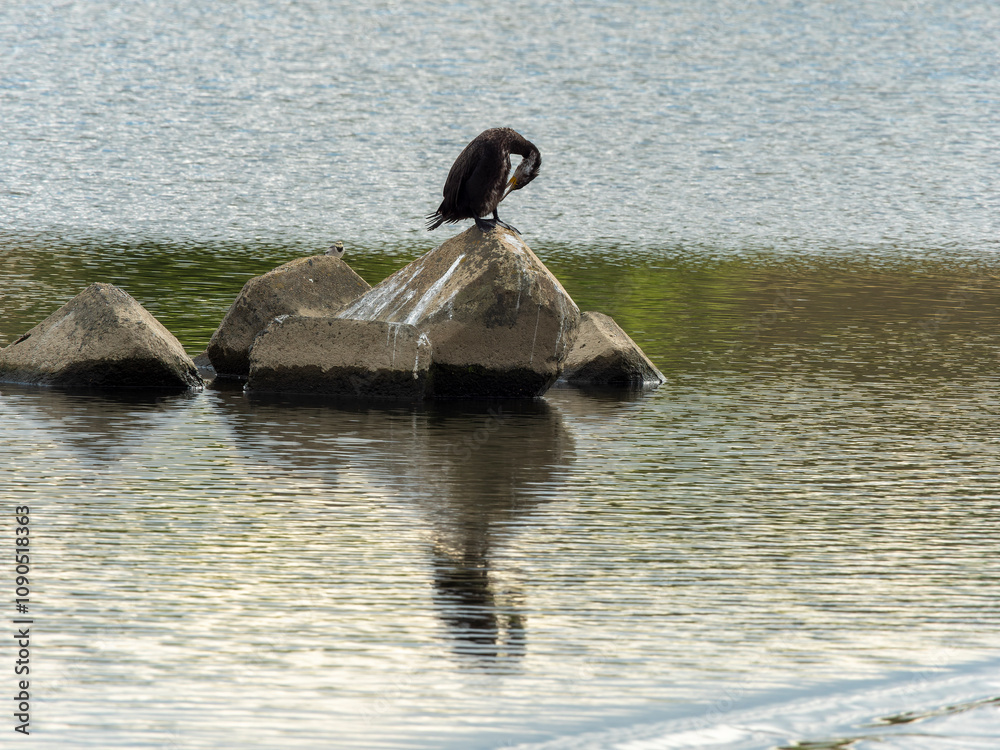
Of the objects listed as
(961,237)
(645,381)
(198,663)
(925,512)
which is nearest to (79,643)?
(198,663)

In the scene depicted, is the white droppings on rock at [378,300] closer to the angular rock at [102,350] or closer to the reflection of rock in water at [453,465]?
the reflection of rock in water at [453,465]

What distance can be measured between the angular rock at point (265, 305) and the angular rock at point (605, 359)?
2083 millimetres

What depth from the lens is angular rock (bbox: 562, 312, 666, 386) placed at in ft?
41.1

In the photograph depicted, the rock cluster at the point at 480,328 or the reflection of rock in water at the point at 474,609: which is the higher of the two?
the rock cluster at the point at 480,328

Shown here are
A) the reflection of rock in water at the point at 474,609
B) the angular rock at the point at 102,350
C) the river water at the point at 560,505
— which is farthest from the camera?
the angular rock at the point at 102,350

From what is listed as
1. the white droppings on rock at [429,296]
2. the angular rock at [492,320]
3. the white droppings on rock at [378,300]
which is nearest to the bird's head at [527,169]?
the angular rock at [492,320]

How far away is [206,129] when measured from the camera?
111 ft

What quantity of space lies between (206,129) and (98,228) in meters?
11.2

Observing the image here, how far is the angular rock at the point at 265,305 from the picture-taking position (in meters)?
12.7

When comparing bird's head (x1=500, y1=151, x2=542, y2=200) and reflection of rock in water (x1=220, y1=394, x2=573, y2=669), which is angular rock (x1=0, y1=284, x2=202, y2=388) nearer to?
reflection of rock in water (x1=220, y1=394, x2=573, y2=669)

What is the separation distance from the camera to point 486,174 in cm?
1188

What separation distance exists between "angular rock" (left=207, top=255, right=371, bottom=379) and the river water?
1047 mm

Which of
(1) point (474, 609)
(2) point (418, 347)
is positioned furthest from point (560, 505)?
(2) point (418, 347)

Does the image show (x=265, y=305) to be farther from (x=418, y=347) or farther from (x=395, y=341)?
(x=418, y=347)
